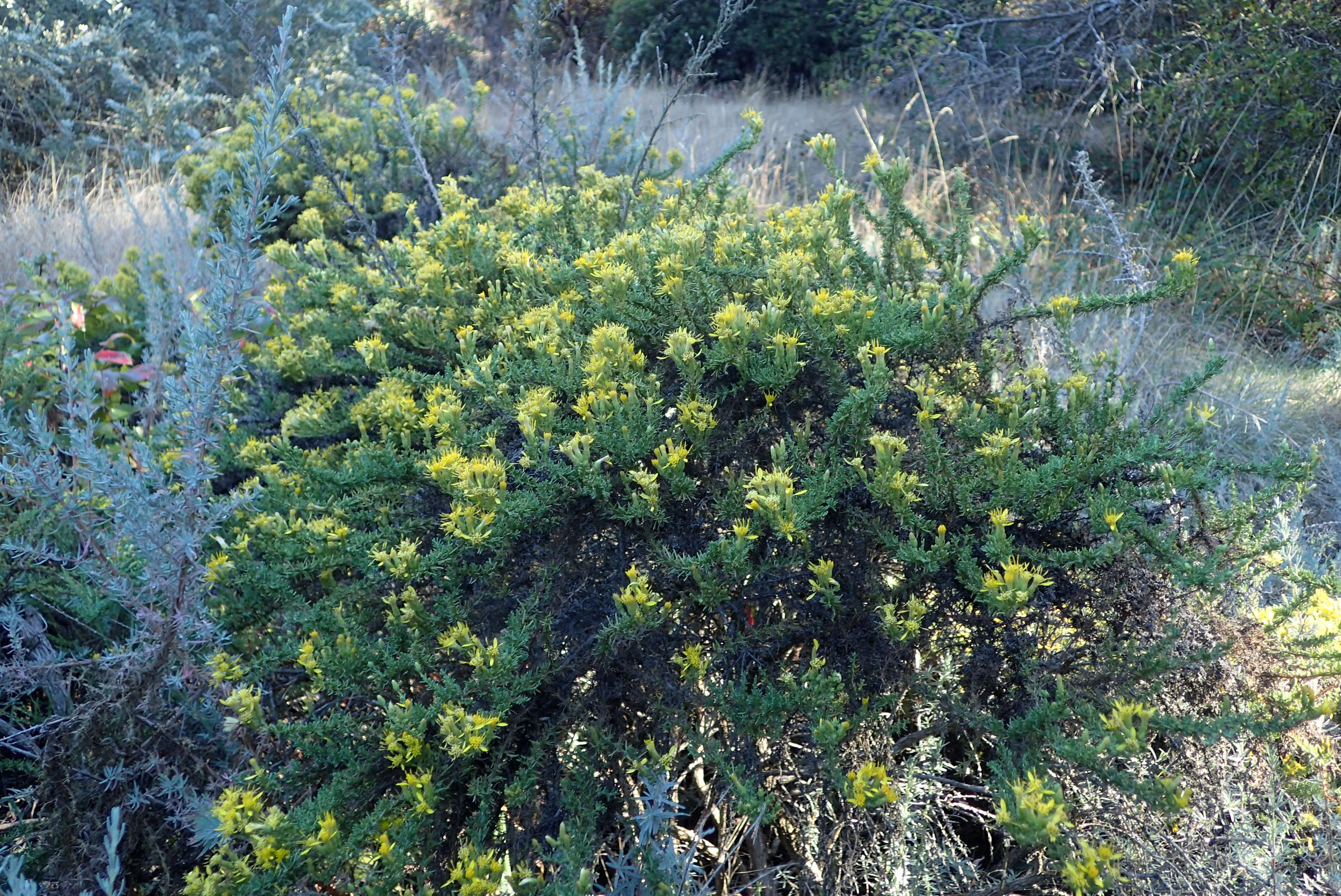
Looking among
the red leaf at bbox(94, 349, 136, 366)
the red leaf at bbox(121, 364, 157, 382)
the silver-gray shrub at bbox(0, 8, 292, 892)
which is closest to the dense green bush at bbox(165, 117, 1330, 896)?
the silver-gray shrub at bbox(0, 8, 292, 892)

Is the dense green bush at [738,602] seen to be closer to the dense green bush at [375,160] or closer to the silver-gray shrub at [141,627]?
the silver-gray shrub at [141,627]

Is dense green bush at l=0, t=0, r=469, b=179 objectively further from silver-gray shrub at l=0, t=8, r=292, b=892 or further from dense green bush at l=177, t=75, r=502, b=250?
silver-gray shrub at l=0, t=8, r=292, b=892

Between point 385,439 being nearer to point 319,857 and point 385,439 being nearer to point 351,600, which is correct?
point 351,600

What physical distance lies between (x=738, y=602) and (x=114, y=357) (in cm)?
253

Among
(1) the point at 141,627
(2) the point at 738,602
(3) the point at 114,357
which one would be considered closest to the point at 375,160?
(3) the point at 114,357

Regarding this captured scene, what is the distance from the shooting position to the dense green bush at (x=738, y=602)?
1.41 m

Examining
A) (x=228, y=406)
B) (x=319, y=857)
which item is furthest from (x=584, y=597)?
(x=228, y=406)

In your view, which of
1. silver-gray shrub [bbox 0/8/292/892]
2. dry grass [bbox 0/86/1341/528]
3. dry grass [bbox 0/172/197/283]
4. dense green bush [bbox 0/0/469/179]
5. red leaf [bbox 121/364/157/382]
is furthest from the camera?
dense green bush [bbox 0/0/469/179]

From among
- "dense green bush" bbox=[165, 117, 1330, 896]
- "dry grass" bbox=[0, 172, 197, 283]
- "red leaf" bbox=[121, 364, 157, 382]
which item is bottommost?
"dry grass" bbox=[0, 172, 197, 283]

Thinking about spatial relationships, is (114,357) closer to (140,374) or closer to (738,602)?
(140,374)

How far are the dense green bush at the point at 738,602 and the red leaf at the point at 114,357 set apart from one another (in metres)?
1.53

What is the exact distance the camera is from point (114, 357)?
10.4 ft

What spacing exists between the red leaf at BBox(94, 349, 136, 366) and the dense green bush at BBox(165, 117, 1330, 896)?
153cm

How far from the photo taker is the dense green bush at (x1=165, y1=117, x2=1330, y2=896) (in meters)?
1.41
